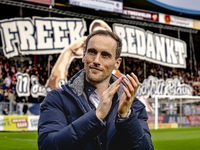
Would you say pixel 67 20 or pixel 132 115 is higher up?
pixel 67 20

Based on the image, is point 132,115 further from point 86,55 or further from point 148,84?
point 148,84

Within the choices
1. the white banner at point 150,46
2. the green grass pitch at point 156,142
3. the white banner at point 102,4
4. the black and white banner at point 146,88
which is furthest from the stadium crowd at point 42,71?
the green grass pitch at point 156,142

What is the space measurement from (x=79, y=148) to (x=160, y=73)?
24.0 m

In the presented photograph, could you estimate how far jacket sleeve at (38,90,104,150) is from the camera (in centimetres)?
167

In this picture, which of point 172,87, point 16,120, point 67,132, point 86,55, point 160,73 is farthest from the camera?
point 160,73

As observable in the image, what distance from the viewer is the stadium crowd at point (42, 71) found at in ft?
55.4

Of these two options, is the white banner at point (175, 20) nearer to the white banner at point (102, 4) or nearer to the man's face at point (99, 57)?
the white banner at point (102, 4)

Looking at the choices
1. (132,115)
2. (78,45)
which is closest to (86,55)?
(132,115)

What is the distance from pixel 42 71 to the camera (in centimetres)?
1964

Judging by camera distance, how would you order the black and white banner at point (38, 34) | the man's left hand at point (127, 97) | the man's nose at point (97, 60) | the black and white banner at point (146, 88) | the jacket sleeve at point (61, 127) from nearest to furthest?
the jacket sleeve at point (61, 127) < the man's left hand at point (127, 97) < the man's nose at point (97, 60) < the black and white banner at point (146, 88) < the black and white banner at point (38, 34)

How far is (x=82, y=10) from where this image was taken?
2073 cm

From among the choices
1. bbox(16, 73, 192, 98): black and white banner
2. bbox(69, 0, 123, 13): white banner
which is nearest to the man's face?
bbox(16, 73, 192, 98): black and white banner

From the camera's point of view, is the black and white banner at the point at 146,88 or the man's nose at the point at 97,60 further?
the black and white banner at the point at 146,88

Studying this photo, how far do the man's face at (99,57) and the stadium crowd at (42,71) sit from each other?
14386 millimetres
